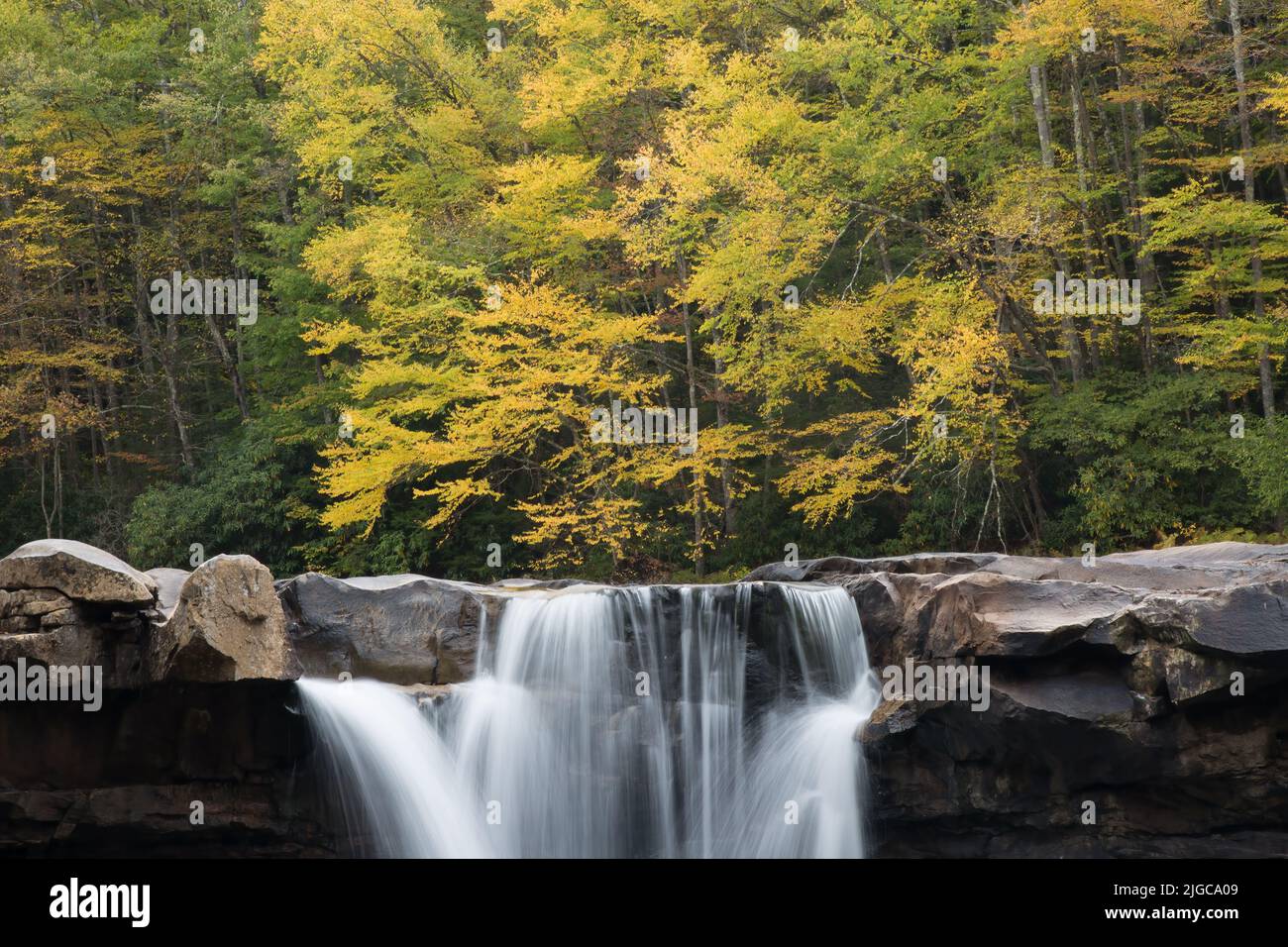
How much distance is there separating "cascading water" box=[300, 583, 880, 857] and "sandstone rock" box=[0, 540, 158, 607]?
6.76 ft

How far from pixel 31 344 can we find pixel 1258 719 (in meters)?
23.6

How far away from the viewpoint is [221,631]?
1065 cm

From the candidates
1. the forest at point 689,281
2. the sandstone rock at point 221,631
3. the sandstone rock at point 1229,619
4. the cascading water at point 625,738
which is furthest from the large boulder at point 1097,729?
the forest at point 689,281

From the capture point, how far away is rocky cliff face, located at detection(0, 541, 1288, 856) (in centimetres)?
1074

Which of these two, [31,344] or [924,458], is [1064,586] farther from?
[31,344]

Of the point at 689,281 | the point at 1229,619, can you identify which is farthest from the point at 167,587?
the point at 689,281

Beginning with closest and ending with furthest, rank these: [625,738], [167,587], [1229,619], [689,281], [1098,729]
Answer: [1229,619] < [1098,729] < [625,738] < [167,587] < [689,281]

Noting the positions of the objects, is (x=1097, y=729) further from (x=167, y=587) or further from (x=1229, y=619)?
(x=167, y=587)

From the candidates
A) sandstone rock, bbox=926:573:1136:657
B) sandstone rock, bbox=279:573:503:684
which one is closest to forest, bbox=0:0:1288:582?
sandstone rock, bbox=926:573:1136:657

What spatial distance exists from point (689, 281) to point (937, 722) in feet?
37.3

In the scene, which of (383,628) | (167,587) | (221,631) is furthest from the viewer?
(383,628)

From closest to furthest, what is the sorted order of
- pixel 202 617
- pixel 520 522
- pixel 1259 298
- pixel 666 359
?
pixel 202 617 → pixel 1259 298 → pixel 666 359 → pixel 520 522

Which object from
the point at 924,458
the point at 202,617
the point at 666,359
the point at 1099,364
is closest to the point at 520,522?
the point at 666,359

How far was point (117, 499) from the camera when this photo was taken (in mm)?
25766
